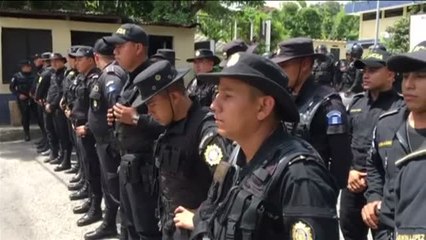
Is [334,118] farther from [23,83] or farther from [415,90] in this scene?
[23,83]

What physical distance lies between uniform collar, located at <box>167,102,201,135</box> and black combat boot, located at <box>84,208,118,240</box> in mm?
2442

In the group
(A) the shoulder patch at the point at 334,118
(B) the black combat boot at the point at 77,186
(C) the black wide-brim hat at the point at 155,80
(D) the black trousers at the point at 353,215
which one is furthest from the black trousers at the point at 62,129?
(A) the shoulder patch at the point at 334,118

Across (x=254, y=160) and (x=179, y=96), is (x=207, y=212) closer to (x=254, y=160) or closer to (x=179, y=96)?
(x=254, y=160)

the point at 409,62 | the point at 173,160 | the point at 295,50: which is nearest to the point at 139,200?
the point at 173,160

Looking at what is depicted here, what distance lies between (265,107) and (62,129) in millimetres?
7142

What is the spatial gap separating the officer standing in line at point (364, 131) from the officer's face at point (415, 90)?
1.33 meters

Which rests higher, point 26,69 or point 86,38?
point 86,38

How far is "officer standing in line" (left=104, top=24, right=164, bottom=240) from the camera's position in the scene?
3.67 metres

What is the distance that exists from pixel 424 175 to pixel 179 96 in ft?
5.39

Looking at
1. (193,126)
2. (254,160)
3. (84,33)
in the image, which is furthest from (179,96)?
(84,33)

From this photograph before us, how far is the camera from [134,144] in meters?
3.81

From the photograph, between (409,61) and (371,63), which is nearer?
(409,61)

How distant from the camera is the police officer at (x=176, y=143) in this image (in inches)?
114

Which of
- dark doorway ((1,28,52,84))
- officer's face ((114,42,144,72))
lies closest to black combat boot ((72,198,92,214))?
officer's face ((114,42,144,72))
